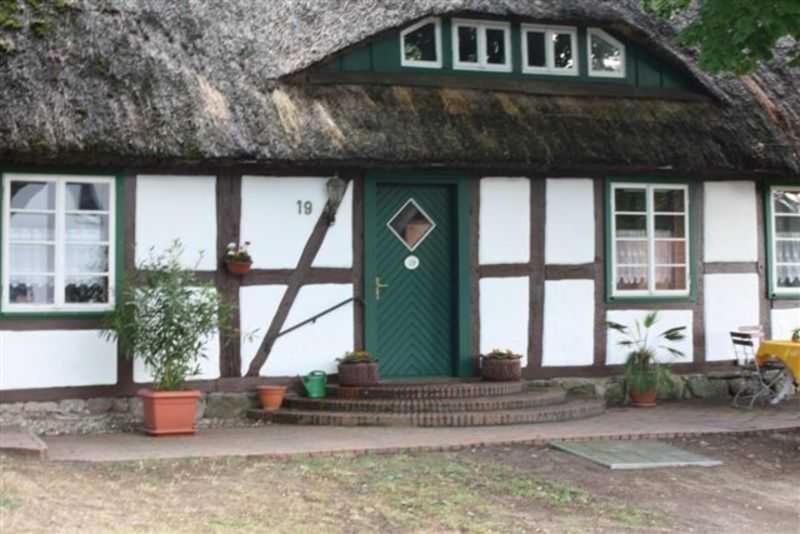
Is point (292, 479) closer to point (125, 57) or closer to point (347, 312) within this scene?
point (347, 312)

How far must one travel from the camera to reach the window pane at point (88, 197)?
11.1 m

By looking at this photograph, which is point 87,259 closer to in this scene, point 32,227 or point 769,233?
point 32,227

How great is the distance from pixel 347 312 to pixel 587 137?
129 inches

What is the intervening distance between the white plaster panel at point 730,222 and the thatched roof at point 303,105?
2.01ft

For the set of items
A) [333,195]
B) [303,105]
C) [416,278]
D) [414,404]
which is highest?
[303,105]

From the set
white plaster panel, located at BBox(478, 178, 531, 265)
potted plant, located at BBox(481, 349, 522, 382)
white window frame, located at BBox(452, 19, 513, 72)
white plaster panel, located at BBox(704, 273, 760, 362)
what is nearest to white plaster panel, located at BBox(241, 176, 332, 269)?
white plaster panel, located at BBox(478, 178, 531, 265)

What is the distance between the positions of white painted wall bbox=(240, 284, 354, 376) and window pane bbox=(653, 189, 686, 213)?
3866mm

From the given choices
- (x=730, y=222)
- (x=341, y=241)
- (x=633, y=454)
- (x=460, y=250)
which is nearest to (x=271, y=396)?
(x=341, y=241)

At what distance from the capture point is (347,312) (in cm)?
1217

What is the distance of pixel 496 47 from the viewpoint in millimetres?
13070

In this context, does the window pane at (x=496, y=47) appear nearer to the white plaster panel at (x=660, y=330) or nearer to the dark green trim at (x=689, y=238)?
the dark green trim at (x=689, y=238)

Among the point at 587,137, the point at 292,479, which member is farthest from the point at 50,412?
the point at 587,137

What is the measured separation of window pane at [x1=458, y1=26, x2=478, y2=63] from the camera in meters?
12.9

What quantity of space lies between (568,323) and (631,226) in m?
1.39
